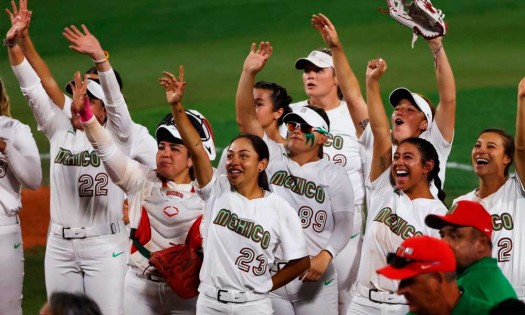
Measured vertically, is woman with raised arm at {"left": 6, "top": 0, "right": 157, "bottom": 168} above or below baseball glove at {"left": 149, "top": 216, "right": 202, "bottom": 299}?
above

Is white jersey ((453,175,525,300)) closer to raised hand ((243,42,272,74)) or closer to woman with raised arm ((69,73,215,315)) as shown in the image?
raised hand ((243,42,272,74))

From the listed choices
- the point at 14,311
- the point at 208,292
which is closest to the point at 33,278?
the point at 14,311

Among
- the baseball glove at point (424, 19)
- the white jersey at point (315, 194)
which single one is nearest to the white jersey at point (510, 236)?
the white jersey at point (315, 194)

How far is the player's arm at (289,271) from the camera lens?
19.1 feet

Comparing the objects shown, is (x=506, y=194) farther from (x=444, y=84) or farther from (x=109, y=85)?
(x=109, y=85)

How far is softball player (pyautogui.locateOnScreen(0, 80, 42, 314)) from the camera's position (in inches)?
261

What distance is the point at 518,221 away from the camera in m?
5.82

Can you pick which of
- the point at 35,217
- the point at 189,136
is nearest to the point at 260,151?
the point at 189,136

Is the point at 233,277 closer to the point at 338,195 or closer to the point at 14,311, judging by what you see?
the point at 338,195

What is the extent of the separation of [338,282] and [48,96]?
6.89ft

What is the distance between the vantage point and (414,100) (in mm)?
6301

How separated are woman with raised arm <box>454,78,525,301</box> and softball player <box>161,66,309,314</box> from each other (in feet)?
3.21

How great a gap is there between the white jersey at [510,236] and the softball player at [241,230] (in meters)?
0.95

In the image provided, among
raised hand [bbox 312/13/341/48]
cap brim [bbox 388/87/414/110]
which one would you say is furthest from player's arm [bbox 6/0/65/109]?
cap brim [bbox 388/87/414/110]
